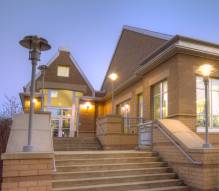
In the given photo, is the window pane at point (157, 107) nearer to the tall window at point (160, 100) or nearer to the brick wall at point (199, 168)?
the tall window at point (160, 100)

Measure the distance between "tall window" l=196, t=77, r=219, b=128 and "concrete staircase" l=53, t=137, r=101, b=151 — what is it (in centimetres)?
537

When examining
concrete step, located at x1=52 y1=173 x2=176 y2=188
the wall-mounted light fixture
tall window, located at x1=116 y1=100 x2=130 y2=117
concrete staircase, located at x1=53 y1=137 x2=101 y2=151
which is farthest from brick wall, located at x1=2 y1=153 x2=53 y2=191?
the wall-mounted light fixture

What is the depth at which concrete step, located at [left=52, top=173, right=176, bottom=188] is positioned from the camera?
7.13 m

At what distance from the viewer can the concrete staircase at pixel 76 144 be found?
1352cm

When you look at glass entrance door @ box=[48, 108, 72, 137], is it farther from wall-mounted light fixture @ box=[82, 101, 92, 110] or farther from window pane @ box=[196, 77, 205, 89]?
window pane @ box=[196, 77, 205, 89]

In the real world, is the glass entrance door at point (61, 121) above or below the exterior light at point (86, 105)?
below

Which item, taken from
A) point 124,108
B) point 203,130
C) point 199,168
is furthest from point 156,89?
point 199,168

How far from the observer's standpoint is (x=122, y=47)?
72.4ft

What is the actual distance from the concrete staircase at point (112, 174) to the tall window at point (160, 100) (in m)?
4.09

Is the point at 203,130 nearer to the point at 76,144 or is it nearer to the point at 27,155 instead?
the point at 76,144

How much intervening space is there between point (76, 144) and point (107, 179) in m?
6.63

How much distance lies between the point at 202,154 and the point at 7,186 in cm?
515

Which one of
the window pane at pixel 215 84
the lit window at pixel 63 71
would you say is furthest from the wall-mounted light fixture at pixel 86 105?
the window pane at pixel 215 84

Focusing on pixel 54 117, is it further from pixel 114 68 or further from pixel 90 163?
pixel 90 163
